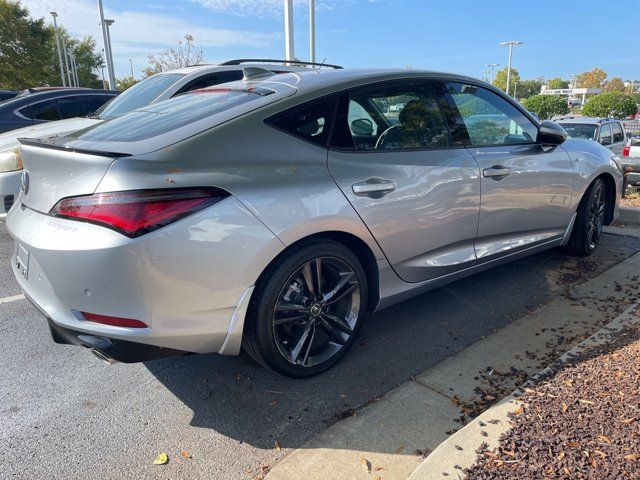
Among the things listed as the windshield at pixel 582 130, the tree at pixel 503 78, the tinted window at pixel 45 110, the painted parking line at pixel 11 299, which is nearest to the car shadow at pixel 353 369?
the painted parking line at pixel 11 299

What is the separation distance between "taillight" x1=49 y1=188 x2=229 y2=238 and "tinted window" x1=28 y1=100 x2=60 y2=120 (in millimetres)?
6144

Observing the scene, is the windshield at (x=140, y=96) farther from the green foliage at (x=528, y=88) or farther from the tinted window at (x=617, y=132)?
the green foliage at (x=528, y=88)

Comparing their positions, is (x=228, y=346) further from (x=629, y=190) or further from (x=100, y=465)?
(x=629, y=190)

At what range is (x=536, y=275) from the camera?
14.8ft

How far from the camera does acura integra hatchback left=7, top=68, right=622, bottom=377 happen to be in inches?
84.4

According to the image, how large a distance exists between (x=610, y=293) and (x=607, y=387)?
1.79m

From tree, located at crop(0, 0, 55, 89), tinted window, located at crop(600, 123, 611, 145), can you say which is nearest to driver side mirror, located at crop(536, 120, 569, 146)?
tinted window, located at crop(600, 123, 611, 145)

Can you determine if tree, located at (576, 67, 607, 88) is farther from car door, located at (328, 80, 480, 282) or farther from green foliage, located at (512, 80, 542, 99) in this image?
car door, located at (328, 80, 480, 282)

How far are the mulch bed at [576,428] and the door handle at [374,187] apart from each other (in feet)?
4.20

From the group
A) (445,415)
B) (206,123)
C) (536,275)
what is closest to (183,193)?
(206,123)

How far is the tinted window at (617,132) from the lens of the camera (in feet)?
43.8

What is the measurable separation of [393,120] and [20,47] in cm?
3764

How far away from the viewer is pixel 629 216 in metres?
6.76

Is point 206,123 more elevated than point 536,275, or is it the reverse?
point 206,123
